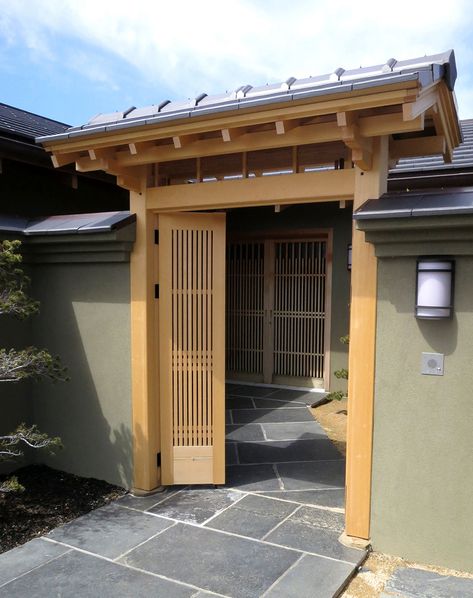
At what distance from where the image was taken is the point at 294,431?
668 cm

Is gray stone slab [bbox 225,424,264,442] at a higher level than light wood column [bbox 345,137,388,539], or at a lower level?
lower

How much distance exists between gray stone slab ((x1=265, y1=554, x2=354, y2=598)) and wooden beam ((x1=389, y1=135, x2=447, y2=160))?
330cm

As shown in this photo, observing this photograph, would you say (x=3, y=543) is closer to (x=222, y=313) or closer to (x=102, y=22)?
(x=222, y=313)

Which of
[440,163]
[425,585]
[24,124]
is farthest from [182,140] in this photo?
[24,124]

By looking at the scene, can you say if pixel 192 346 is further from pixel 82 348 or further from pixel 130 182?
pixel 130 182

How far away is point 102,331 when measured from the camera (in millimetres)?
4859

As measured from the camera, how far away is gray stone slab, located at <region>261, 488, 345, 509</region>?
177 inches

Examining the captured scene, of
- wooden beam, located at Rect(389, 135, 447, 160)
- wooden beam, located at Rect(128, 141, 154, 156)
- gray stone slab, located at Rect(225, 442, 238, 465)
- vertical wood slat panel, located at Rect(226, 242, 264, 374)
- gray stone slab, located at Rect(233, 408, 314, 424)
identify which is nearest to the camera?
wooden beam, located at Rect(128, 141, 154, 156)

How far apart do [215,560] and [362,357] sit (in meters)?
1.83

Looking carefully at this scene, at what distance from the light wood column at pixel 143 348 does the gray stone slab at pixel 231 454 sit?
3.73 ft

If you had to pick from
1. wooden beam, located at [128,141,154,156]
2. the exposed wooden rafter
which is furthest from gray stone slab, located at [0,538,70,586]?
the exposed wooden rafter

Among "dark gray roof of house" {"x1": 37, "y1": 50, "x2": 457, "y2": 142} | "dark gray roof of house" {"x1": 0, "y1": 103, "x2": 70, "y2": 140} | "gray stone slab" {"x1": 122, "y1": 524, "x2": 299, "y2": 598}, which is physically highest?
"dark gray roof of house" {"x1": 0, "y1": 103, "x2": 70, "y2": 140}

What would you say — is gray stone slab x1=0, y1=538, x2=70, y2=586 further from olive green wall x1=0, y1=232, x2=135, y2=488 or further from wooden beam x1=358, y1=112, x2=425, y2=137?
wooden beam x1=358, y1=112, x2=425, y2=137

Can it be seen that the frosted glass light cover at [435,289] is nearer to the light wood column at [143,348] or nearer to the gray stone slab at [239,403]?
the light wood column at [143,348]
